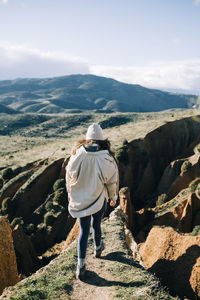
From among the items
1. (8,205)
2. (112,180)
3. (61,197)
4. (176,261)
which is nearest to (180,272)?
(176,261)

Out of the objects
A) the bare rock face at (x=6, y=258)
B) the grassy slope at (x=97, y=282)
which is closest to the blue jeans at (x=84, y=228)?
the grassy slope at (x=97, y=282)

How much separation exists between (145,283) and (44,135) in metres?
86.4

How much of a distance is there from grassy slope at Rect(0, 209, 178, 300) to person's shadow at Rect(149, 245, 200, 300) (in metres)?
3.06

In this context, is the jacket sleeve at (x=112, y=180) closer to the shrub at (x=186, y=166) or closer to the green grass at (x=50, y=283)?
the green grass at (x=50, y=283)

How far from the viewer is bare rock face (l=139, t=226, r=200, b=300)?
401 inches

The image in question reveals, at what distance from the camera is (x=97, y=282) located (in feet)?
24.0

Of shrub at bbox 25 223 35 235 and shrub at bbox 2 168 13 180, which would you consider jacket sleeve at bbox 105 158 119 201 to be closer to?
shrub at bbox 25 223 35 235

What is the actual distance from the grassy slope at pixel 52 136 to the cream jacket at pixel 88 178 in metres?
31.8

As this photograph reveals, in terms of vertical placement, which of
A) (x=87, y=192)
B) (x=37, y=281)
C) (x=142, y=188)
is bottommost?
(x=142, y=188)

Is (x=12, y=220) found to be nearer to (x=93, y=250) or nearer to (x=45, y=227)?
(x=45, y=227)

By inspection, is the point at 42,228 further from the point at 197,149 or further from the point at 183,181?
the point at 197,149

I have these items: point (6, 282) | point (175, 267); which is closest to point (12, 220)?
point (6, 282)

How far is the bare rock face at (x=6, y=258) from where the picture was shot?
1070 centimetres

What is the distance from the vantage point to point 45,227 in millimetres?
30859
